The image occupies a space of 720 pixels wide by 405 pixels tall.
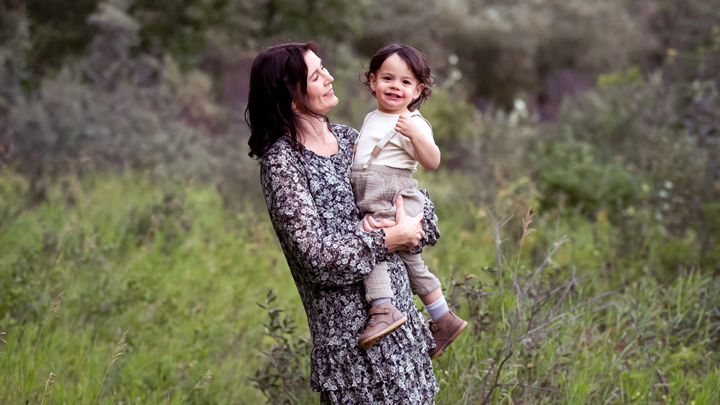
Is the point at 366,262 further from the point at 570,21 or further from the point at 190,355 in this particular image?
the point at 570,21

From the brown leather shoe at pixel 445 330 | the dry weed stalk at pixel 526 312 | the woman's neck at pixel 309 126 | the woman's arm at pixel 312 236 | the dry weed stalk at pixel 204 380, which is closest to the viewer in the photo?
the woman's arm at pixel 312 236

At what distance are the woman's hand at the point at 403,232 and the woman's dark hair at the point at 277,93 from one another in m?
0.47

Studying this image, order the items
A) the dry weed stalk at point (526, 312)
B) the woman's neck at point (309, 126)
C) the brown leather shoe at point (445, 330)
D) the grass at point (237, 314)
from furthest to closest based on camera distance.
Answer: the grass at point (237, 314) < the dry weed stalk at point (526, 312) < the brown leather shoe at point (445, 330) < the woman's neck at point (309, 126)

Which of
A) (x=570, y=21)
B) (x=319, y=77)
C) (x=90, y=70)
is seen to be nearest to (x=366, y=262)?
(x=319, y=77)

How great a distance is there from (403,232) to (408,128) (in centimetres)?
38

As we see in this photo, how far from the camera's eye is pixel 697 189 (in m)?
5.58

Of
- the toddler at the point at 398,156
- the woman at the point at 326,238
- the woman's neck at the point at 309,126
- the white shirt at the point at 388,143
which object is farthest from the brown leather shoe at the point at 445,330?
the woman's neck at the point at 309,126

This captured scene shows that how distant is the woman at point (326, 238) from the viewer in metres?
1.96

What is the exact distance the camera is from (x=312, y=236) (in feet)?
6.36

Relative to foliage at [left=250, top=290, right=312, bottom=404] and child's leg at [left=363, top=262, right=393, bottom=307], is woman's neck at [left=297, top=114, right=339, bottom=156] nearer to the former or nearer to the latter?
child's leg at [left=363, top=262, right=393, bottom=307]

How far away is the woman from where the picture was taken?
1961mm

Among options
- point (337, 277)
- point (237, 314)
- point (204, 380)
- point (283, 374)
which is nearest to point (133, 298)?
point (237, 314)

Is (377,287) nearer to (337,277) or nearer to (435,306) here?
(337,277)

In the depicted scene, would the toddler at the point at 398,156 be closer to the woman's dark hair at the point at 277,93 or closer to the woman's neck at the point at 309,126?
the woman's neck at the point at 309,126
